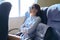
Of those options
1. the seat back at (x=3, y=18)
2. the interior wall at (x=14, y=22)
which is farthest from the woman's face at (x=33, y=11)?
the interior wall at (x=14, y=22)

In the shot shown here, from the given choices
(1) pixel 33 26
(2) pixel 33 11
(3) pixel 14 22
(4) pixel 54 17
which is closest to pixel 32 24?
(1) pixel 33 26

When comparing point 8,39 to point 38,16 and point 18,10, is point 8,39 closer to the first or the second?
point 38,16

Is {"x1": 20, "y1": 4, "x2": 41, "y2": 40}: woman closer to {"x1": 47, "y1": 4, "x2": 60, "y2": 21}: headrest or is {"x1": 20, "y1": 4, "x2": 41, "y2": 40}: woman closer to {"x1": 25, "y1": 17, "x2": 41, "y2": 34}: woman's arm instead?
{"x1": 25, "y1": 17, "x2": 41, "y2": 34}: woman's arm

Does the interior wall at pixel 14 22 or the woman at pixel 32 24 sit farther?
the interior wall at pixel 14 22

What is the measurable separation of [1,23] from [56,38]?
28.6 inches

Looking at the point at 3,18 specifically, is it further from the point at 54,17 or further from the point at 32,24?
the point at 54,17

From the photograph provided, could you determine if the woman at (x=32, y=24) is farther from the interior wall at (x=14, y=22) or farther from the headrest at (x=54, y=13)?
the interior wall at (x=14, y=22)

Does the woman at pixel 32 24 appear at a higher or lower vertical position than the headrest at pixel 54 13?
lower

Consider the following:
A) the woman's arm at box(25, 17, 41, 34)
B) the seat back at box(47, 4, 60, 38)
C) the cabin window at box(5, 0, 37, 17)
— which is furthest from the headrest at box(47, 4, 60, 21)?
the cabin window at box(5, 0, 37, 17)

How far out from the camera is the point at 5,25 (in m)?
1.84

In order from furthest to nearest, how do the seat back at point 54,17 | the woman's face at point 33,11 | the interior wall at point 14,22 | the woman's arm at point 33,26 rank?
the interior wall at point 14,22 → the woman's face at point 33,11 → the woman's arm at point 33,26 → the seat back at point 54,17

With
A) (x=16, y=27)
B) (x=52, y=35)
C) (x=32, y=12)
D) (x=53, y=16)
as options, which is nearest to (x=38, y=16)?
(x=32, y=12)

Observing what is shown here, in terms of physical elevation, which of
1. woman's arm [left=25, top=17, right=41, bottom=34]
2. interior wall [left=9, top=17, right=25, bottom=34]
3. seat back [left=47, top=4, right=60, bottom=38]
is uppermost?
seat back [left=47, top=4, right=60, bottom=38]

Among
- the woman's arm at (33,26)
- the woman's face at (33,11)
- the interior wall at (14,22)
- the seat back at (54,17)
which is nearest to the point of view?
the seat back at (54,17)
